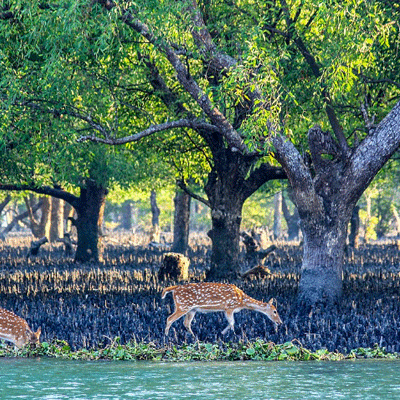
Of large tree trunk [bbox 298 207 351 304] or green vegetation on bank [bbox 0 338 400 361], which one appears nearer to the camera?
green vegetation on bank [bbox 0 338 400 361]

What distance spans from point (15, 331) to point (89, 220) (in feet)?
56.8

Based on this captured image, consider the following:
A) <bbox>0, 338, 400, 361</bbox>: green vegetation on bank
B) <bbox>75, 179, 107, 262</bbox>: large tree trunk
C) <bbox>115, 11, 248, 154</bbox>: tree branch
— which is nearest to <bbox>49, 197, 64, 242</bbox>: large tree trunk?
<bbox>75, 179, 107, 262</bbox>: large tree trunk

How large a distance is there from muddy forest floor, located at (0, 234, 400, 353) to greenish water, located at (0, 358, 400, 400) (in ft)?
4.38

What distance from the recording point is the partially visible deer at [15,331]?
40.6ft

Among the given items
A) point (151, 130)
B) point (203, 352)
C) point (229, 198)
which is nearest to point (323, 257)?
point (151, 130)

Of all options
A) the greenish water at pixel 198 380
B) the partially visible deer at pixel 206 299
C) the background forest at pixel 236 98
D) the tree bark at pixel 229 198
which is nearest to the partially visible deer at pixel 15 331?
the greenish water at pixel 198 380

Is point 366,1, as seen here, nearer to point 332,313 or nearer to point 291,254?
point 332,313

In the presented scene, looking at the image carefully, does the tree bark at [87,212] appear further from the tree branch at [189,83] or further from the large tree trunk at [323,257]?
the large tree trunk at [323,257]

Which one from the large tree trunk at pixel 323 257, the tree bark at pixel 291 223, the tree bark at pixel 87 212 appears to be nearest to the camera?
the large tree trunk at pixel 323 257

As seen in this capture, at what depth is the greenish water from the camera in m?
9.51

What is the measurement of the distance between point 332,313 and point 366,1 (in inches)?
239

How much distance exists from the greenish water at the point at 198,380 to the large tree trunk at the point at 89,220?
57.8ft

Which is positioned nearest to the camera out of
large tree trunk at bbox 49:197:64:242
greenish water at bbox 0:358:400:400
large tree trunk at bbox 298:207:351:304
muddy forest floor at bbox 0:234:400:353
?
greenish water at bbox 0:358:400:400

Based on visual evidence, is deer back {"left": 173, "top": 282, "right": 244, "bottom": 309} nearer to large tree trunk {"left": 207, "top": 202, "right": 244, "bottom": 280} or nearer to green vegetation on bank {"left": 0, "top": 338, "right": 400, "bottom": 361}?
green vegetation on bank {"left": 0, "top": 338, "right": 400, "bottom": 361}
